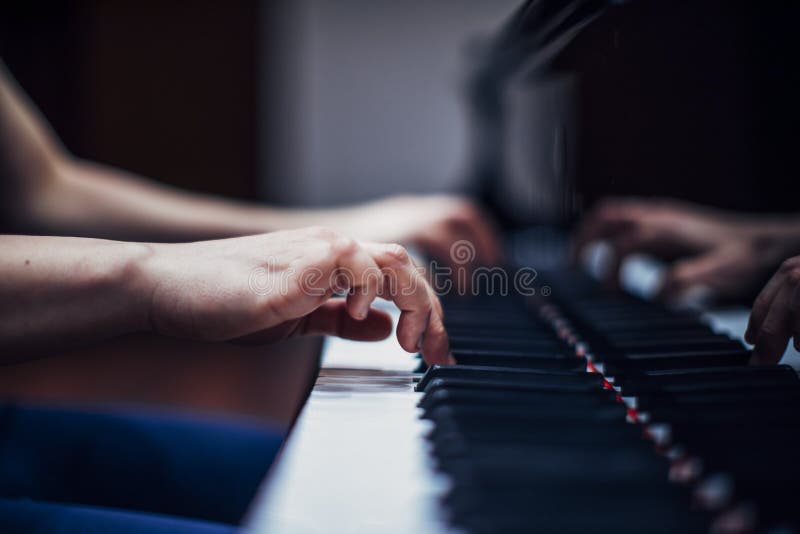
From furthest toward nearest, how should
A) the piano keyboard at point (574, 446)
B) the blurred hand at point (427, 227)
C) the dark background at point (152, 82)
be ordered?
1. the dark background at point (152, 82)
2. the blurred hand at point (427, 227)
3. the piano keyboard at point (574, 446)

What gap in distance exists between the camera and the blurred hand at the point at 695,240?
88cm

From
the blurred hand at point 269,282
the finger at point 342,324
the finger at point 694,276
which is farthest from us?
the finger at point 694,276

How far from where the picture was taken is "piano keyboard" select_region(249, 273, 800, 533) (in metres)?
0.40

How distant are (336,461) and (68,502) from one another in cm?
59

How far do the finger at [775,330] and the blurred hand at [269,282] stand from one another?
35 cm

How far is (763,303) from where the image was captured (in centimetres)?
70

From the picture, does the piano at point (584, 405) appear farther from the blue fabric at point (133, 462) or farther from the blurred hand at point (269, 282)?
the blue fabric at point (133, 462)

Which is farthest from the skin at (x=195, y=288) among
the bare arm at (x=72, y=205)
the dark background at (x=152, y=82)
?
the dark background at (x=152, y=82)

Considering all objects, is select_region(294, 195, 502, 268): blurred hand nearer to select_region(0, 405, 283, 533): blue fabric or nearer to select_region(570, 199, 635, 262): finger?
select_region(570, 199, 635, 262): finger

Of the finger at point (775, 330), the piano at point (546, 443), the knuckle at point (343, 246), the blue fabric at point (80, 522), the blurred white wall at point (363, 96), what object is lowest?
the blue fabric at point (80, 522)

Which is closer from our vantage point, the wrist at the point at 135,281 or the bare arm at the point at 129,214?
the wrist at the point at 135,281

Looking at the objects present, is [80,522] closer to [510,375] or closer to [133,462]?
[133,462]

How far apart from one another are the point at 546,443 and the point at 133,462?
68cm

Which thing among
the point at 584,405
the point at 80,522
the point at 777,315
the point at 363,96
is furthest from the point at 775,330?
the point at 363,96
